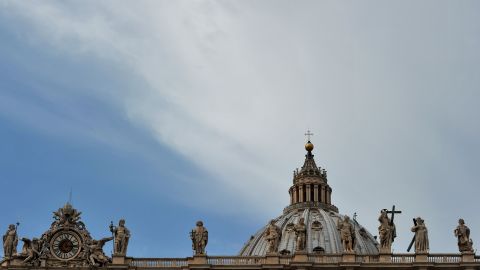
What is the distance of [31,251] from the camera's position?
70.9 m

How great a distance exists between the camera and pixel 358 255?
69.9 m

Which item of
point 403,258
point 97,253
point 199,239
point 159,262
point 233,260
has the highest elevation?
point 199,239

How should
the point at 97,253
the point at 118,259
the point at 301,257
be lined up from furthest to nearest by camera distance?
the point at 97,253
the point at 118,259
the point at 301,257

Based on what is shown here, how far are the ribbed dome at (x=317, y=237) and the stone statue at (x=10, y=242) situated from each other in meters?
47.4

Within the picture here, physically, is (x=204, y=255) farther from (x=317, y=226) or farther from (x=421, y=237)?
(x=317, y=226)

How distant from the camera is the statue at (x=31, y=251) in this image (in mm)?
70750

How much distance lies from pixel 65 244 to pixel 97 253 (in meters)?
2.41

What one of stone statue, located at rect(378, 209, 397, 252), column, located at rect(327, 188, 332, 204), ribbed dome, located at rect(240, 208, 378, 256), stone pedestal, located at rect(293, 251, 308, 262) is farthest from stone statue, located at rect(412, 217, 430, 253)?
column, located at rect(327, 188, 332, 204)

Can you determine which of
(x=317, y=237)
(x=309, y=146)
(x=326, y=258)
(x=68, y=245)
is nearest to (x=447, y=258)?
(x=326, y=258)

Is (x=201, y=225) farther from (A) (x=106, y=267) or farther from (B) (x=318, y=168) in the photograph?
(B) (x=318, y=168)

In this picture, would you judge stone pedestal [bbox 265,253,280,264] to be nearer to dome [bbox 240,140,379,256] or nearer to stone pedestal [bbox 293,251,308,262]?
stone pedestal [bbox 293,251,308,262]

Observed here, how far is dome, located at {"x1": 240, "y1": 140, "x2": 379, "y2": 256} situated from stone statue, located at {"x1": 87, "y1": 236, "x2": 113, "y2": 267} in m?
43.0

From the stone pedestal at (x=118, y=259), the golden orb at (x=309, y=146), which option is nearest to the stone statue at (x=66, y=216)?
the stone pedestal at (x=118, y=259)

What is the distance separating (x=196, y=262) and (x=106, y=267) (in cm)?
607
